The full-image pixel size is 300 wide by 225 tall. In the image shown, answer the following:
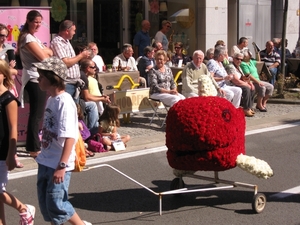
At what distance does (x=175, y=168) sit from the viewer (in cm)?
700

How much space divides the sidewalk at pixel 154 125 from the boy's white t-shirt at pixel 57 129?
3544mm

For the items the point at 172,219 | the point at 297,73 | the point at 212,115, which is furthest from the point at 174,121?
the point at 297,73

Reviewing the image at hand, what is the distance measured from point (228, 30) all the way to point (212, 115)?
559 inches

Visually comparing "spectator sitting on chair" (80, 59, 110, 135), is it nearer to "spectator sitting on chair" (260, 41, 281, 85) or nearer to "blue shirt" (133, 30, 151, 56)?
"blue shirt" (133, 30, 151, 56)

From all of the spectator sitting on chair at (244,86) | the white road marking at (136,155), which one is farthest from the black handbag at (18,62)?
the spectator sitting on chair at (244,86)

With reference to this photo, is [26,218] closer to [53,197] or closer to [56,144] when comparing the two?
[53,197]

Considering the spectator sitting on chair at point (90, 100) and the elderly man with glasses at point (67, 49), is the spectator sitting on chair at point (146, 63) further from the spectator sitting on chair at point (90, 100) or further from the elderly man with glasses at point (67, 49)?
the elderly man with glasses at point (67, 49)

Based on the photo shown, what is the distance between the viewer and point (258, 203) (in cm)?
686

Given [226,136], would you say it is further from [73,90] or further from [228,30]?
[228,30]

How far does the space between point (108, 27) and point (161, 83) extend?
611 centimetres

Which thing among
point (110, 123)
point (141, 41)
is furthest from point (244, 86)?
point (110, 123)

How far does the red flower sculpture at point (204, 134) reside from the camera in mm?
6657

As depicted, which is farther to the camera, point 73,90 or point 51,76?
point 73,90

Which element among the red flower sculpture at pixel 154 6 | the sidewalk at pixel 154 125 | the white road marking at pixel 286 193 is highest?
the red flower sculpture at pixel 154 6
